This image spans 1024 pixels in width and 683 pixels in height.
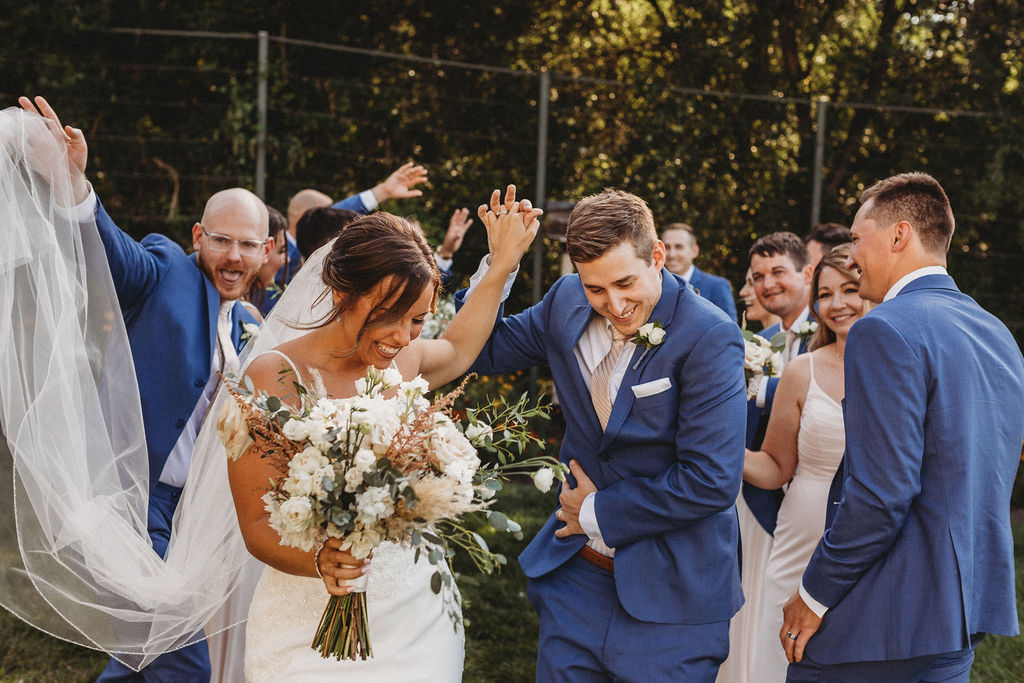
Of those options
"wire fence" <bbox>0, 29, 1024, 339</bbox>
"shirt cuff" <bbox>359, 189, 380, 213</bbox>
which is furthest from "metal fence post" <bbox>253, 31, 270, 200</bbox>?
"shirt cuff" <bbox>359, 189, 380, 213</bbox>

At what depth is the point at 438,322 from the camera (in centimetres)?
660

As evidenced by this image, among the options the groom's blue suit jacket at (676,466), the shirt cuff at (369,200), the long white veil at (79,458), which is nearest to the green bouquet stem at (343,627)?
the long white veil at (79,458)

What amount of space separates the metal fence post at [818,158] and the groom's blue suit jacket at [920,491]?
6.56 metres

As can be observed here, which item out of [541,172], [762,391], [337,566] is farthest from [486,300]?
[541,172]

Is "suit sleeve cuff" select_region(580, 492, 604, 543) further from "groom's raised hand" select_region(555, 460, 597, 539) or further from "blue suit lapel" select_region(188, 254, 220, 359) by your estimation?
"blue suit lapel" select_region(188, 254, 220, 359)

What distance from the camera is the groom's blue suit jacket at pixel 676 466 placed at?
9.92 feet

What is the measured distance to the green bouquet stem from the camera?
2.78 m

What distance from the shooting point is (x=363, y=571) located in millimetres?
2656

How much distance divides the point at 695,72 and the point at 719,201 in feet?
5.88

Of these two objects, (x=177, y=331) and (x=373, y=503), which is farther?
(x=177, y=331)

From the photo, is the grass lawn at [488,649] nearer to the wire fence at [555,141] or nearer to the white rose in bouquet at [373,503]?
the white rose in bouquet at [373,503]

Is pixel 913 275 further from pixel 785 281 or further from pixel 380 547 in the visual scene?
pixel 785 281

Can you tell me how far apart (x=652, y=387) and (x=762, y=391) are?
1733mm

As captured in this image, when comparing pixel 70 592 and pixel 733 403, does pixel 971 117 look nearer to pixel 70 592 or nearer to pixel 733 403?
pixel 733 403
